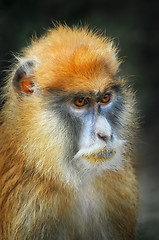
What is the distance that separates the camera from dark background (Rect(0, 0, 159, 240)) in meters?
7.11

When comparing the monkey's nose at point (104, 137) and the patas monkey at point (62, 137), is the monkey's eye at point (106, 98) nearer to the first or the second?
the patas monkey at point (62, 137)

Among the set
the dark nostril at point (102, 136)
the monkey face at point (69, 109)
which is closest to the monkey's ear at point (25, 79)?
the monkey face at point (69, 109)

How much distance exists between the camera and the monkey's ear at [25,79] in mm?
3621

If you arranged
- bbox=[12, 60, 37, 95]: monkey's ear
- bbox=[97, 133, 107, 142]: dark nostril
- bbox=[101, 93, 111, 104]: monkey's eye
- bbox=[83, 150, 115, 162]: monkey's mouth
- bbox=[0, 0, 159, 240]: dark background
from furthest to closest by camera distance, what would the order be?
bbox=[0, 0, 159, 240]: dark background < bbox=[101, 93, 111, 104]: monkey's eye < bbox=[12, 60, 37, 95]: monkey's ear < bbox=[83, 150, 115, 162]: monkey's mouth < bbox=[97, 133, 107, 142]: dark nostril

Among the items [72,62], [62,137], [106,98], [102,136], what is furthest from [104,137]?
[72,62]

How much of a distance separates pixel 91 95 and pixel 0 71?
135 centimetres

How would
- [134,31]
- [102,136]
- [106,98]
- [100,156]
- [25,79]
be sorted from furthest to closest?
[134,31]
[106,98]
[25,79]
[100,156]
[102,136]

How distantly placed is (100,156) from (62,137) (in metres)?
0.38

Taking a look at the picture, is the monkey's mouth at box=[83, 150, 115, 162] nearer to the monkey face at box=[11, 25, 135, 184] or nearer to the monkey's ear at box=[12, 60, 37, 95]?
the monkey face at box=[11, 25, 135, 184]

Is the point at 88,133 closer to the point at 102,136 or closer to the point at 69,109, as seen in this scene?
the point at 102,136

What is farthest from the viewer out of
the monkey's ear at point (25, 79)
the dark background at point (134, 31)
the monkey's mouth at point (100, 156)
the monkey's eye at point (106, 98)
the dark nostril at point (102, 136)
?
the dark background at point (134, 31)

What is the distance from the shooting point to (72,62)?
3.56 meters

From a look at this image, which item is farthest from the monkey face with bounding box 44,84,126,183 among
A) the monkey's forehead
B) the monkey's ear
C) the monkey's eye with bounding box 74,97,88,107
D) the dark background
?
the dark background

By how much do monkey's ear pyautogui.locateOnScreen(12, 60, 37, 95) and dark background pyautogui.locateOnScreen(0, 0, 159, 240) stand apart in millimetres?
3279
